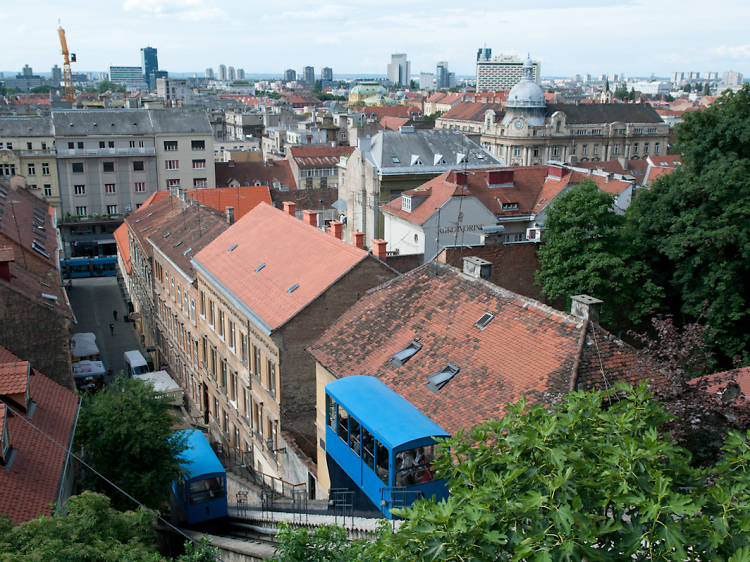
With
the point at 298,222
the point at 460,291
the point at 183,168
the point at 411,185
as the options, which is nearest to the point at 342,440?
the point at 460,291

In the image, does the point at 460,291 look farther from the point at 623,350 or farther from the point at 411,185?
the point at 411,185

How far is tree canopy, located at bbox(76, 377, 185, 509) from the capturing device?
23.2 metres

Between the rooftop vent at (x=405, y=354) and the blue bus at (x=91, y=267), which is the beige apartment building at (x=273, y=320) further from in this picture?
the blue bus at (x=91, y=267)

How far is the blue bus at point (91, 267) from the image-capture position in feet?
247

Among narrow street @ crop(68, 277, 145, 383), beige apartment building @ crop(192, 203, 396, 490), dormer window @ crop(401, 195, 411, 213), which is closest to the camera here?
beige apartment building @ crop(192, 203, 396, 490)

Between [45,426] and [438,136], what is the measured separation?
148ft

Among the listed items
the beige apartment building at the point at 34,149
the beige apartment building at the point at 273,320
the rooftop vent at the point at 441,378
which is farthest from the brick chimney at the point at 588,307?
the beige apartment building at the point at 34,149

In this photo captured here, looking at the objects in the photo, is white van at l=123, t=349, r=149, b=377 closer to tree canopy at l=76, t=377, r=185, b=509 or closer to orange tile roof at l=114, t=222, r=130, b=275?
orange tile roof at l=114, t=222, r=130, b=275

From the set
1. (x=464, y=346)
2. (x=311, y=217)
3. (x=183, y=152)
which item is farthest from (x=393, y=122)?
(x=464, y=346)

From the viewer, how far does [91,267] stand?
7644cm

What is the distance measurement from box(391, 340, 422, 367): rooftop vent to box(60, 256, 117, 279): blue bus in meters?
60.0

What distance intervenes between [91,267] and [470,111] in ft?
269

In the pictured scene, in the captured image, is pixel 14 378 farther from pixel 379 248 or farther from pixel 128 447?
pixel 379 248

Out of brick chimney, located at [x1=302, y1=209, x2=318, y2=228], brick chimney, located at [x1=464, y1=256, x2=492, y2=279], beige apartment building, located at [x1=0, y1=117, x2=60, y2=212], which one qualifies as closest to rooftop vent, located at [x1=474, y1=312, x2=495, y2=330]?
brick chimney, located at [x1=464, y1=256, x2=492, y2=279]
